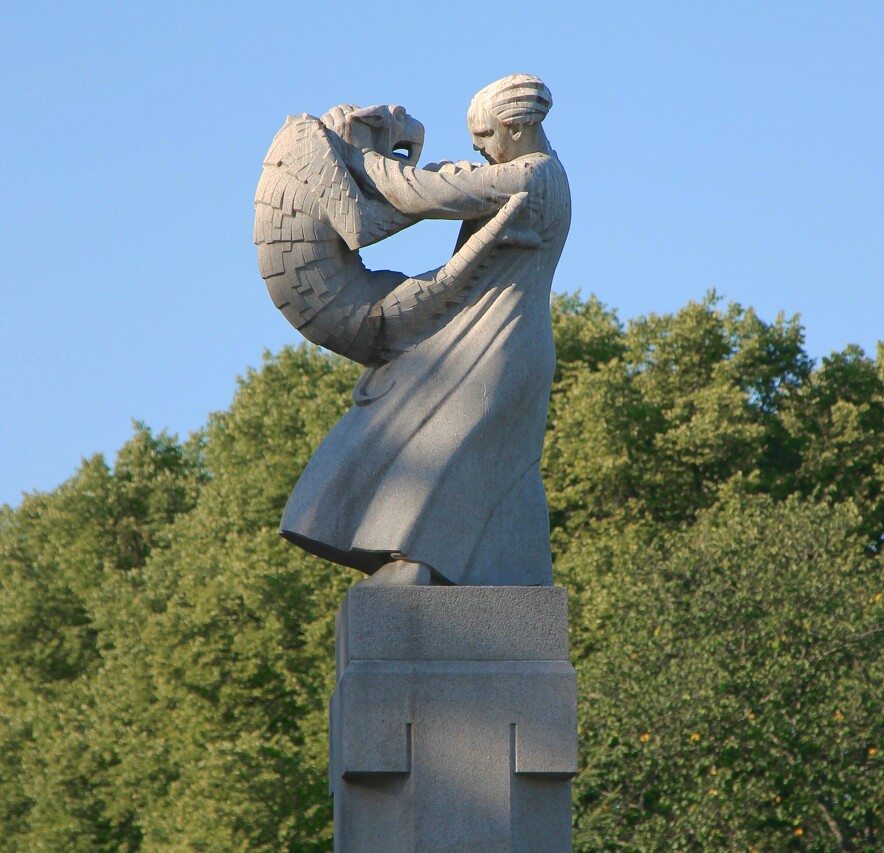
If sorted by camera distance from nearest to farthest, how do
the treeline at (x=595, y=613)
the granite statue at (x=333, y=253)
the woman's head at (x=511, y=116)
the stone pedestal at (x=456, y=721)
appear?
the stone pedestal at (x=456, y=721) → the granite statue at (x=333, y=253) → the woman's head at (x=511, y=116) → the treeline at (x=595, y=613)

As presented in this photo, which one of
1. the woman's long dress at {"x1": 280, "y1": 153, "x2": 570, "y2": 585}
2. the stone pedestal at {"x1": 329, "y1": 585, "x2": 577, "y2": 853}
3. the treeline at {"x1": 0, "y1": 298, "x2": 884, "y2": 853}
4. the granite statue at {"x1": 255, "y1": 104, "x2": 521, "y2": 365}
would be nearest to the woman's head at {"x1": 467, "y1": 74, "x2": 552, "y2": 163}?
the woman's long dress at {"x1": 280, "y1": 153, "x2": 570, "y2": 585}

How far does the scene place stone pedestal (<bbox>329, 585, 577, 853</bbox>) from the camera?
25.3 ft

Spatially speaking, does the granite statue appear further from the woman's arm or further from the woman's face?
the woman's face

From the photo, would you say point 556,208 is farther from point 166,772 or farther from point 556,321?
point 556,321

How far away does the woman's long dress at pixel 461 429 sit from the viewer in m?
8.09

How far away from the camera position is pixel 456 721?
7.78 m

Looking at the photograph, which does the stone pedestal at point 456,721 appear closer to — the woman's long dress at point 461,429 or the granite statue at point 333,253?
the woman's long dress at point 461,429

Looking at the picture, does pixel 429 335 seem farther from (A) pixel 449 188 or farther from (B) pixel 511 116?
(B) pixel 511 116

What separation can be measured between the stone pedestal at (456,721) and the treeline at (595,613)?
523 inches

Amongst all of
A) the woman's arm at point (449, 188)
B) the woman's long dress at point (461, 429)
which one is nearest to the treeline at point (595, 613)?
the woman's long dress at point (461, 429)

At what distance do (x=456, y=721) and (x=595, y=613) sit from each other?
17.1 meters

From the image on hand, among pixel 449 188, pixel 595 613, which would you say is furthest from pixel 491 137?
pixel 595 613

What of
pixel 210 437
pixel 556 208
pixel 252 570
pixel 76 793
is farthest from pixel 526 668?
pixel 210 437

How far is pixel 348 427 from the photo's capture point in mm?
8406
